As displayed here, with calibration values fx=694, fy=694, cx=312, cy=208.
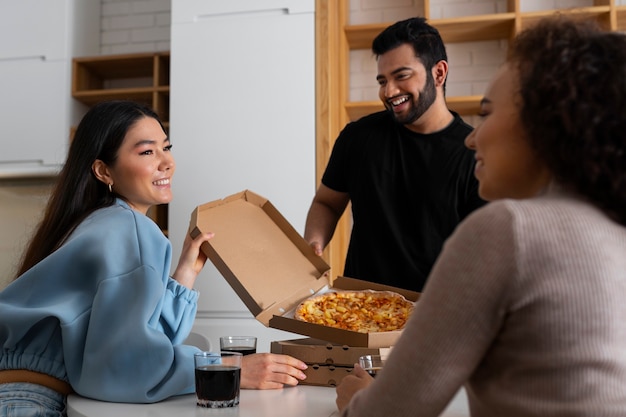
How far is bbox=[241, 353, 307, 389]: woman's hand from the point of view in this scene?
134cm

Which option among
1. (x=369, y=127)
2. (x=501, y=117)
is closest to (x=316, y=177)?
(x=369, y=127)

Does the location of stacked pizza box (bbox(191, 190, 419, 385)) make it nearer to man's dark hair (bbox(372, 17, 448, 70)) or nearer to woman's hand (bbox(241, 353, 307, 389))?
woman's hand (bbox(241, 353, 307, 389))

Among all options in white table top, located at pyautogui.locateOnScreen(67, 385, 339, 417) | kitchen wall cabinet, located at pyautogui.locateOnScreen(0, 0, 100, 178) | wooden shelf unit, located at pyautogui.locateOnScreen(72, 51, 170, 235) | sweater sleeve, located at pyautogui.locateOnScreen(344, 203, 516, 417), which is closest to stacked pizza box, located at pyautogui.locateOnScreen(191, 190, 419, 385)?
white table top, located at pyautogui.locateOnScreen(67, 385, 339, 417)

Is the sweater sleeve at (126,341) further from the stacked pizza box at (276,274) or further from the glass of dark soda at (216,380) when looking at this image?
the stacked pizza box at (276,274)

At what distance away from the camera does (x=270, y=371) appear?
1353mm

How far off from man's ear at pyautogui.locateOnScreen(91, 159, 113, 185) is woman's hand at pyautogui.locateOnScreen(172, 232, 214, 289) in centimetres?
27

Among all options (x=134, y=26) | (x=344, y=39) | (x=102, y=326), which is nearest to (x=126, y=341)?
(x=102, y=326)

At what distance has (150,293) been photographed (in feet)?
4.26

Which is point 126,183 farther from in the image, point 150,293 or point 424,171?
point 424,171

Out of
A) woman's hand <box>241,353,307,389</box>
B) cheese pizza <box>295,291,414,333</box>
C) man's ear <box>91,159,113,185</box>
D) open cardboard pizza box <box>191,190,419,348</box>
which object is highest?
man's ear <box>91,159,113,185</box>

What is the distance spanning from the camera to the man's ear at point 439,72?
2365 millimetres

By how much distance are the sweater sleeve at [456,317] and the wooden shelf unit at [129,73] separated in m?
2.81

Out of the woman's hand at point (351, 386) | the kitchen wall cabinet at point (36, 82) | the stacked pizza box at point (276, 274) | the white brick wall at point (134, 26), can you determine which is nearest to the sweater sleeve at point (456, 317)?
the woman's hand at point (351, 386)

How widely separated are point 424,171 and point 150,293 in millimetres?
1183
